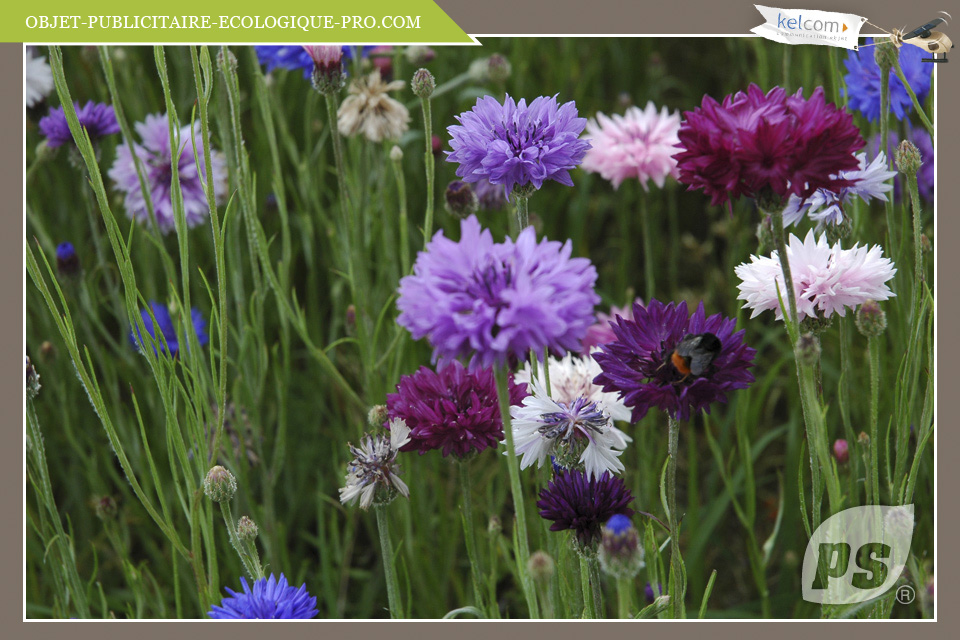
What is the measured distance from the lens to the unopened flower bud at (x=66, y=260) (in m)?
0.95

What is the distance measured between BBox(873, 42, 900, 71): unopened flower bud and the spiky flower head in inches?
21.8

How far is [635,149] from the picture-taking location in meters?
0.99

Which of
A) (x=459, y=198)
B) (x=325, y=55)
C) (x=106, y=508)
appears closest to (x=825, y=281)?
(x=459, y=198)

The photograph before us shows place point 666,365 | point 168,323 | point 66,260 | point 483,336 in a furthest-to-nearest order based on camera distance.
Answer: point 168,323, point 66,260, point 666,365, point 483,336

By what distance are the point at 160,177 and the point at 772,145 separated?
789 millimetres

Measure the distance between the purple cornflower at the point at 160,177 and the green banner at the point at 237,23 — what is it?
28cm

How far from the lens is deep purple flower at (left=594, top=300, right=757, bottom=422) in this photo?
1.89 ft

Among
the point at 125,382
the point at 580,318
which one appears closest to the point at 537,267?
the point at 580,318

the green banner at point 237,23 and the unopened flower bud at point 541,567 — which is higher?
the green banner at point 237,23

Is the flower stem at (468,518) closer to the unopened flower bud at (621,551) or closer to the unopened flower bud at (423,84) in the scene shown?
the unopened flower bud at (621,551)

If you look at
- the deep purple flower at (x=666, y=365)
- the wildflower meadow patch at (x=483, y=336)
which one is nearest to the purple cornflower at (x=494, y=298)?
the wildflower meadow patch at (x=483, y=336)

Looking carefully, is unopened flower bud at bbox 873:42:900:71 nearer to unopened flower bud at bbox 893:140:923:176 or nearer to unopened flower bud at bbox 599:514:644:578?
unopened flower bud at bbox 893:140:923:176

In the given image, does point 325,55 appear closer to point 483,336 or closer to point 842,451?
point 483,336

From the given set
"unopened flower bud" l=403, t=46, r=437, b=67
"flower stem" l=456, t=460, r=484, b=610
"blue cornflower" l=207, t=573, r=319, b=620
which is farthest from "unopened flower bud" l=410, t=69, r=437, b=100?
"blue cornflower" l=207, t=573, r=319, b=620
